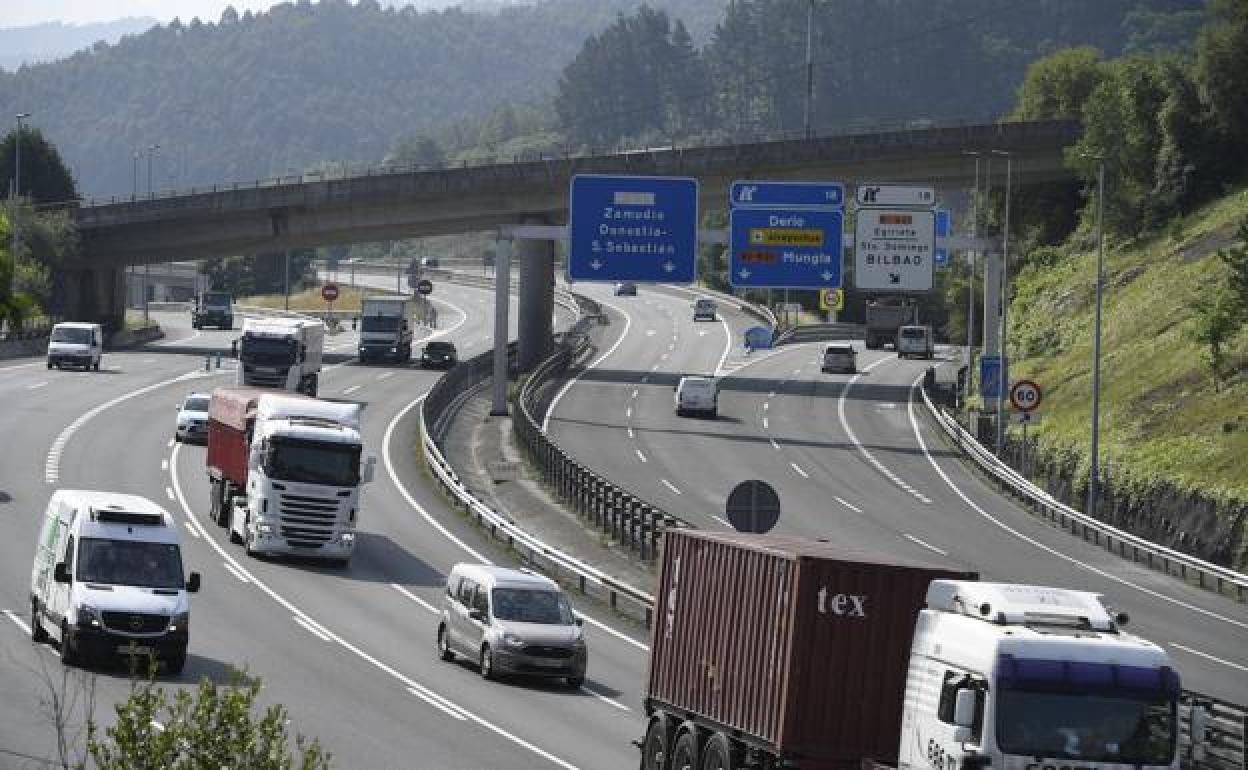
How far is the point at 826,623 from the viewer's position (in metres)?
21.0

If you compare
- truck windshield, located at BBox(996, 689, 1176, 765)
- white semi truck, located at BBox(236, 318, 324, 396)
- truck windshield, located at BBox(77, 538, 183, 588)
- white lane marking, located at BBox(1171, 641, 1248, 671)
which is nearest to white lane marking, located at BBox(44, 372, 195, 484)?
white semi truck, located at BBox(236, 318, 324, 396)

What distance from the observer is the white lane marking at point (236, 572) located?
4334cm

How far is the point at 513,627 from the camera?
113ft

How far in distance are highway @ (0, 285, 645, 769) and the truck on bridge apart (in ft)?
12.0

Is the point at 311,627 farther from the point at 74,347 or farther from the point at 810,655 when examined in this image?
the point at 74,347

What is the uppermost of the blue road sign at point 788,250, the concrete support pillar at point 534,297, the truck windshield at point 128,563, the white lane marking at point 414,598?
the blue road sign at point 788,250

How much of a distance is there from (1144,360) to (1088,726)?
6971 centimetres

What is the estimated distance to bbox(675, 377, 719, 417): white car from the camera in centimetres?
8656

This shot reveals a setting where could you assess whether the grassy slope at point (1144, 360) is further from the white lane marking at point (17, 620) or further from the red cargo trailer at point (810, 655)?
the red cargo trailer at point (810, 655)

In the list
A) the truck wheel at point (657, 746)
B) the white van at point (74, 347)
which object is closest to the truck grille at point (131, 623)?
the truck wheel at point (657, 746)

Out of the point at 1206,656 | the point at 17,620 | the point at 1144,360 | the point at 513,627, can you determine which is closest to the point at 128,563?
the point at 17,620

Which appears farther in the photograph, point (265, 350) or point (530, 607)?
point (265, 350)

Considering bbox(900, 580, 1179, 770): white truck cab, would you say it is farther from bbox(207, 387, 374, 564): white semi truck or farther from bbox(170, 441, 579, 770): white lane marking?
bbox(207, 387, 374, 564): white semi truck

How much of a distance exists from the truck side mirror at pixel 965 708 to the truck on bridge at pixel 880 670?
0.06ft
